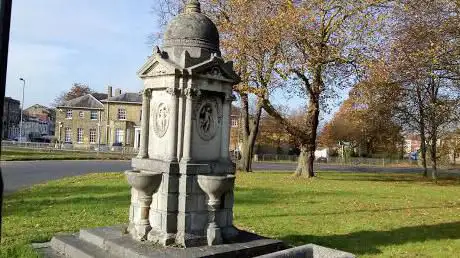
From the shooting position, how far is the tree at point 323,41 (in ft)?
80.3

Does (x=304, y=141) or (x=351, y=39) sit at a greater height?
(x=351, y=39)

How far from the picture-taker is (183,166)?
816cm

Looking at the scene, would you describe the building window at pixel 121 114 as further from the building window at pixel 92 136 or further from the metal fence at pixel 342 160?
the metal fence at pixel 342 160

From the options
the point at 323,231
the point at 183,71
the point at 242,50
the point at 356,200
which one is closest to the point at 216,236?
the point at 183,71

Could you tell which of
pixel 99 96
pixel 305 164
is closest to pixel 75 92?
pixel 99 96

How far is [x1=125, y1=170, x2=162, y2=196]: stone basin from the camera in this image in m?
8.05

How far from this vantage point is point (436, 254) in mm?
9203

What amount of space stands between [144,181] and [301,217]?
242 inches

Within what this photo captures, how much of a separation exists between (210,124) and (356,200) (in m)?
10.3

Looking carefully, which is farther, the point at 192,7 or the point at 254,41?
the point at 254,41

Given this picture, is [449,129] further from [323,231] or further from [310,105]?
[323,231]

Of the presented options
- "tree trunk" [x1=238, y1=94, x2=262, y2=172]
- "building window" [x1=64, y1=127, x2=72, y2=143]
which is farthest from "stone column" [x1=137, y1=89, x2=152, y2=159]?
"building window" [x1=64, y1=127, x2=72, y2=143]

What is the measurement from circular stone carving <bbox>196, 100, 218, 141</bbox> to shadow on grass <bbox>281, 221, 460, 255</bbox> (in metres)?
3.04

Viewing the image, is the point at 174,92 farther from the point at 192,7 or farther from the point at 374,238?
the point at 374,238
